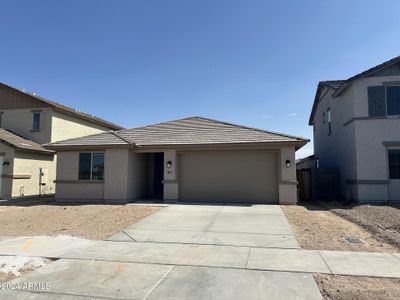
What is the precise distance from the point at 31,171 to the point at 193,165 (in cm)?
1126

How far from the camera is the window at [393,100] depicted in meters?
15.0

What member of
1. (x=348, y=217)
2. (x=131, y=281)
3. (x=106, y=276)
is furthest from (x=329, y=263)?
(x=348, y=217)

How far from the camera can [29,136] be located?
867 inches

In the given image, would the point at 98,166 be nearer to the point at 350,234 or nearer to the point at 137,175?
the point at 137,175

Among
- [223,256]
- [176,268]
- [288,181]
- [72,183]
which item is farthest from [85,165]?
[176,268]

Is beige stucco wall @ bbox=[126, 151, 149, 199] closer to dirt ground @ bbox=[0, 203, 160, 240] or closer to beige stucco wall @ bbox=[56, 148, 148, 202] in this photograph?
beige stucco wall @ bbox=[56, 148, 148, 202]

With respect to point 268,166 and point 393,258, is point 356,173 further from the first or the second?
point 393,258

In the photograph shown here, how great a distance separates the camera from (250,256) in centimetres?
678

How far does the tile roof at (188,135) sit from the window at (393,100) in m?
4.49

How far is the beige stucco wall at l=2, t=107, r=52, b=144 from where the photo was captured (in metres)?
21.8

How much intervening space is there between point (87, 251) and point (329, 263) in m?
5.28

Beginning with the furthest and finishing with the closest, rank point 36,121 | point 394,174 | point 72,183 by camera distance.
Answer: point 36,121 → point 72,183 → point 394,174

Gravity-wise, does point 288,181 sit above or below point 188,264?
above

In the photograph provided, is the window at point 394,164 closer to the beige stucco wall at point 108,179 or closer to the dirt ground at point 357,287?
the dirt ground at point 357,287
